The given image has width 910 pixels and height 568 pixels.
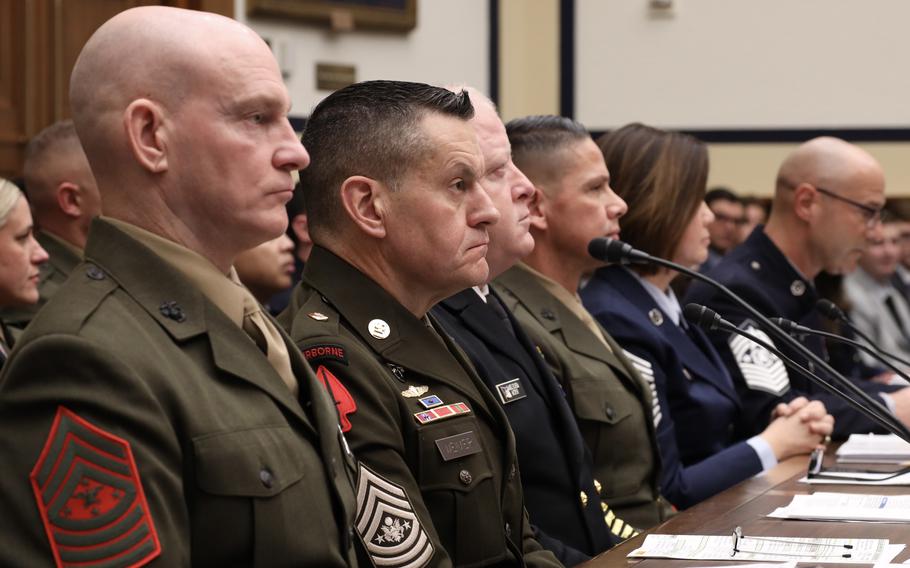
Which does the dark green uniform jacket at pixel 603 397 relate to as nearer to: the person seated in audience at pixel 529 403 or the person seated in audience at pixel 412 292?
the person seated in audience at pixel 529 403

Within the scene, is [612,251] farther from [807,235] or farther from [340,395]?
[807,235]

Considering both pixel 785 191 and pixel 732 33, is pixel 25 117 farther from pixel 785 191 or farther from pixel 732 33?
pixel 732 33

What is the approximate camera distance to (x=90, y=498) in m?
1.31

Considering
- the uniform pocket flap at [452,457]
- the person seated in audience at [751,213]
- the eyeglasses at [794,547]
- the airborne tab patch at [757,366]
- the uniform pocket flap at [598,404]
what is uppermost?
the uniform pocket flap at [452,457]

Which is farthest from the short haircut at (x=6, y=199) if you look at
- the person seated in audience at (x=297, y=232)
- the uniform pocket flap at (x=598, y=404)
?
the uniform pocket flap at (x=598, y=404)

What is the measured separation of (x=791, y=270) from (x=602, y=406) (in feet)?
4.86

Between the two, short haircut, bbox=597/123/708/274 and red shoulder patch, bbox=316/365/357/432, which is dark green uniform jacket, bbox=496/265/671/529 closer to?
short haircut, bbox=597/123/708/274

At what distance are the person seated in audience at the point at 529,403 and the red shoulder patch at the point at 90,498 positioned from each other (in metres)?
0.96

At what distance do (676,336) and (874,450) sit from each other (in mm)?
500

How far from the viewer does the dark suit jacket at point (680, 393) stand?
9.30ft

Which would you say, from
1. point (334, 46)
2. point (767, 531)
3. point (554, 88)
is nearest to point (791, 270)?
point (767, 531)

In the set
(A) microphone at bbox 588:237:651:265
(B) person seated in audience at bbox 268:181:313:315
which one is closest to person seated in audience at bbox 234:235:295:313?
(B) person seated in audience at bbox 268:181:313:315

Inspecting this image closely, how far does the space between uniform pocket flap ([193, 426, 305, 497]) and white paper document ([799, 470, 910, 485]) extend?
4.62 feet

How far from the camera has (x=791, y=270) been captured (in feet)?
12.6
